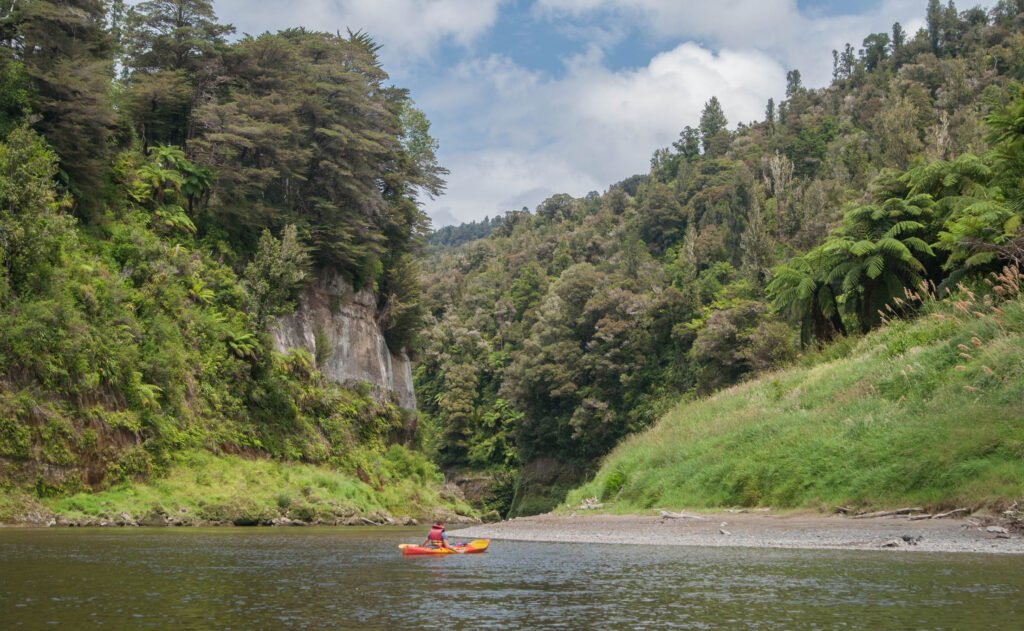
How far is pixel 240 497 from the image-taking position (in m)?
31.8

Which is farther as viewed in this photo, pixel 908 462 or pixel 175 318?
pixel 175 318

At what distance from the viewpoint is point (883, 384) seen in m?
21.8

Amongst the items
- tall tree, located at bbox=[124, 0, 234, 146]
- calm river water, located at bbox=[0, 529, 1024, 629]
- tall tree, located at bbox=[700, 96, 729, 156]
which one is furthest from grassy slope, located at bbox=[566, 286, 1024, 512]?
tall tree, located at bbox=[700, 96, 729, 156]

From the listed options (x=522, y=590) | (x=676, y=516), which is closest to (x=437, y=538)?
(x=676, y=516)

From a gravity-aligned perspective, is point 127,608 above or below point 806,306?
below

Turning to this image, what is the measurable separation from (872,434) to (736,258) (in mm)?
60956

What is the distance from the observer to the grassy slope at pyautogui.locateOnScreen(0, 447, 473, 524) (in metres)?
26.0

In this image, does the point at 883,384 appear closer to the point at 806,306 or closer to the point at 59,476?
the point at 806,306

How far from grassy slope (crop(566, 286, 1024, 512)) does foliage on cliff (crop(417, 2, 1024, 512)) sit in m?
2.60

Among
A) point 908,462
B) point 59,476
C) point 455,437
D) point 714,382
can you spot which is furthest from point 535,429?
point 908,462

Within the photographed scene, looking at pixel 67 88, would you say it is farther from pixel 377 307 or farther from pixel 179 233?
pixel 377 307

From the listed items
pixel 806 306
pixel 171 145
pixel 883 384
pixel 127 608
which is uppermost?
pixel 171 145

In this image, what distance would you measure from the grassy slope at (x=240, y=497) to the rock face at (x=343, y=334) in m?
6.65

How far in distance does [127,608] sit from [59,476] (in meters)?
19.2
